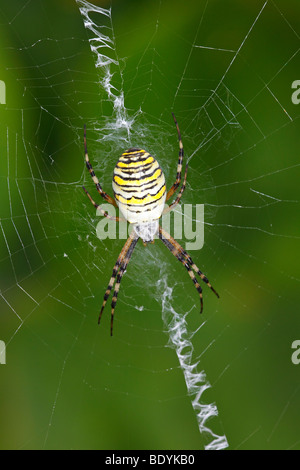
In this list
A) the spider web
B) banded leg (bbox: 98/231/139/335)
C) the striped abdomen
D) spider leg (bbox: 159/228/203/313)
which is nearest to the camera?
the spider web

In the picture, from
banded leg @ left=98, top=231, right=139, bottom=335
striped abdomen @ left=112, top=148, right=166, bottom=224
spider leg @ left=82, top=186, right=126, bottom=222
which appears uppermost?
striped abdomen @ left=112, top=148, right=166, bottom=224

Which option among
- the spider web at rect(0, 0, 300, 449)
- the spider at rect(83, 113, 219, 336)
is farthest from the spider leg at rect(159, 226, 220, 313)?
the spider web at rect(0, 0, 300, 449)

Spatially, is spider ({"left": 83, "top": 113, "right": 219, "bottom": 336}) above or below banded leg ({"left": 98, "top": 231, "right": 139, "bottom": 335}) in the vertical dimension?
above

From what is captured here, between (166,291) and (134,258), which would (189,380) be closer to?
(166,291)

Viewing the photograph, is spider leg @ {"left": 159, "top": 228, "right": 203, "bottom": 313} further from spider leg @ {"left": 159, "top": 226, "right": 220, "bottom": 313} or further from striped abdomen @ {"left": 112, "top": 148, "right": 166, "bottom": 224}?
striped abdomen @ {"left": 112, "top": 148, "right": 166, "bottom": 224}

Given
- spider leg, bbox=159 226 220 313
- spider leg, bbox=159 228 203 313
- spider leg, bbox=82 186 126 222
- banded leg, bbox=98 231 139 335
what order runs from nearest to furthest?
spider leg, bbox=82 186 126 222 < spider leg, bbox=159 226 220 313 < spider leg, bbox=159 228 203 313 < banded leg, bbox=98 231 139 335

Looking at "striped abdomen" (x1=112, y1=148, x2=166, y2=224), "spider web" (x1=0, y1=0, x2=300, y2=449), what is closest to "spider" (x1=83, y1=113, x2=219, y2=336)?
"striped abdomen" (x1=112, y1=148, x2=166, y2=224)

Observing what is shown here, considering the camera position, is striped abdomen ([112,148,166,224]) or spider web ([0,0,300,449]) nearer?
spider web ([0,0,300,449])

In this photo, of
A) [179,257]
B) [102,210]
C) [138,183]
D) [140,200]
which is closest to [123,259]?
[179,257]

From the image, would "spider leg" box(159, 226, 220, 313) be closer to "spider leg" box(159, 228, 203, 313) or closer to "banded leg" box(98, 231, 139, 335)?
"spider leg" box(159, 228, 203, 313)
